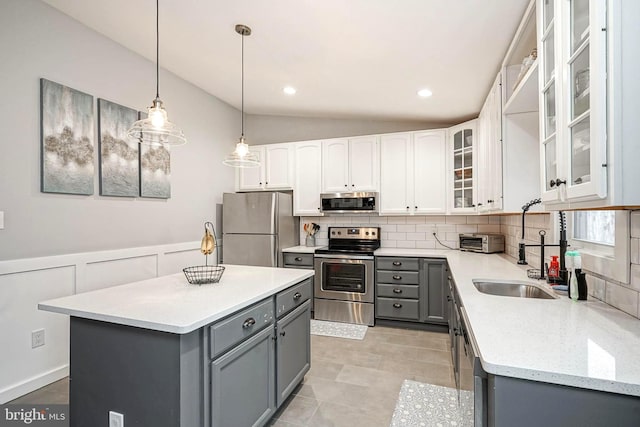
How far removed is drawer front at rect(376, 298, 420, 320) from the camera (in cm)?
360

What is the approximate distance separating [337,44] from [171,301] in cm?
222

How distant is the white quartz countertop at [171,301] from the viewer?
1351 mm

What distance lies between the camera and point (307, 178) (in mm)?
4379

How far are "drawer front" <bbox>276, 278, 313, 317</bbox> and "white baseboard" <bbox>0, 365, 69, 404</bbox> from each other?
6.49 ft

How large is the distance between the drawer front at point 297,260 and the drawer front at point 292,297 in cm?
163

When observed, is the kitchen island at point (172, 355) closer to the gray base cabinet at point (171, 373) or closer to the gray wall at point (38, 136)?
the gray base cabinet at point (171, 373)

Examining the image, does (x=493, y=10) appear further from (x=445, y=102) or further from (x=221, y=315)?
(x=221, y=315)

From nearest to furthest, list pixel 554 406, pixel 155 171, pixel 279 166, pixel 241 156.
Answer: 1. pixel 554 406
2. pixel 241 156
3. pixel 155 171
4. pixel 279 166

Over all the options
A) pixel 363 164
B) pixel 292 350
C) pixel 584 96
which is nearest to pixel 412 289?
pixel 363 164

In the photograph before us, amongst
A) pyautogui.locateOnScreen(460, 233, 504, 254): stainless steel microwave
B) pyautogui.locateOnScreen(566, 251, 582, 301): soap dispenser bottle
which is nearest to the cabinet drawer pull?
pyautogui.locateOnScreen(566, 251, 582, 301): soap dispenser bottle

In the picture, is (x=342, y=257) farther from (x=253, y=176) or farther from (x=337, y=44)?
(x=337, y=44)

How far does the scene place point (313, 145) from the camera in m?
4.35

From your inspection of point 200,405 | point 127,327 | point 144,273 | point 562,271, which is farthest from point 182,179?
point 562,271

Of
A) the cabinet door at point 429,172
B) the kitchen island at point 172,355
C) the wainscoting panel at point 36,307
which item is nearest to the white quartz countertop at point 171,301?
the kitchen island at point 172,355
